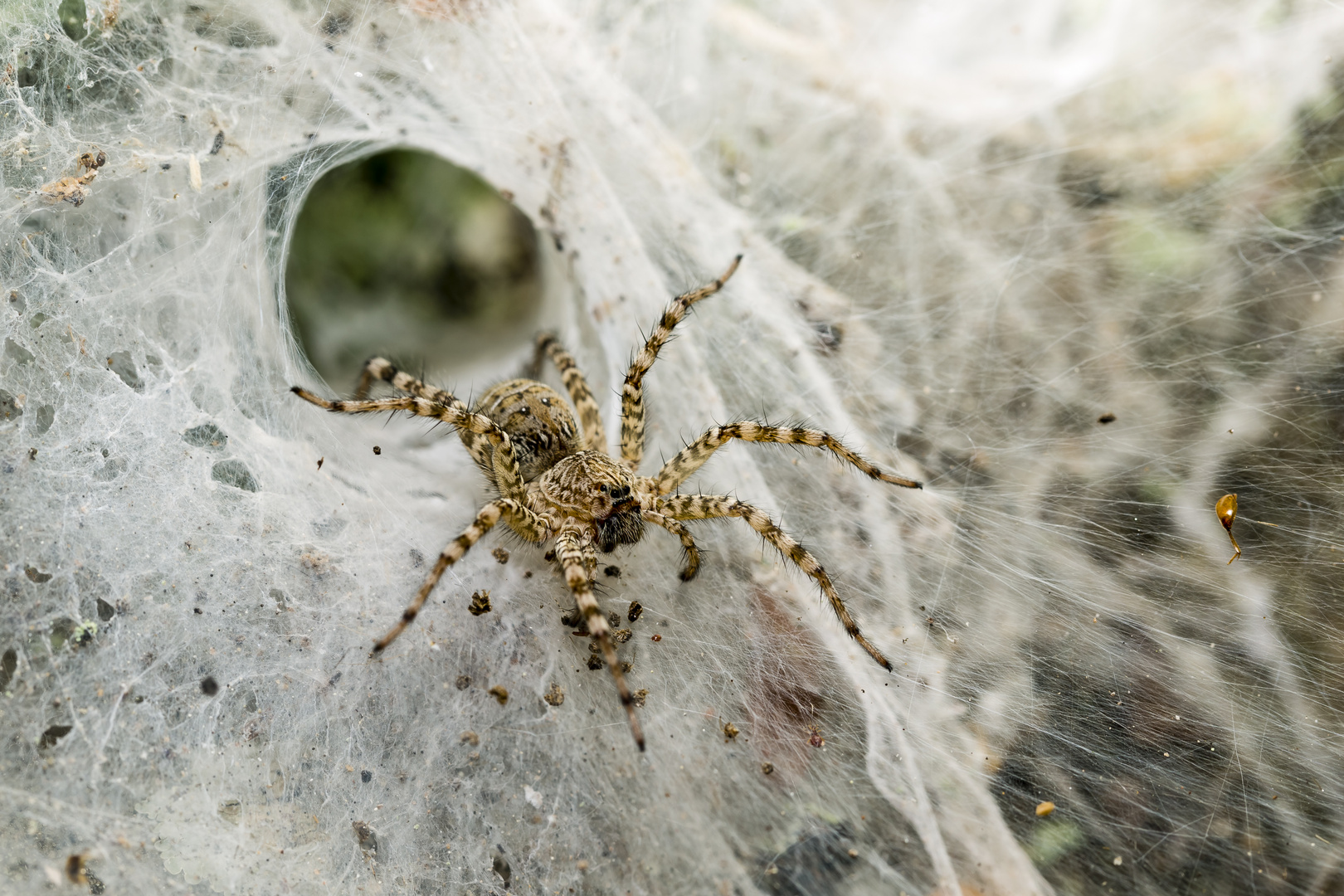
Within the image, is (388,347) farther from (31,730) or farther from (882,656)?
(882,656)

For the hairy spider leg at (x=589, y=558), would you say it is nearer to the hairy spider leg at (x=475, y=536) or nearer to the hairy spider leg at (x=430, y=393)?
the hairy spider leg at (x=475, y=536)

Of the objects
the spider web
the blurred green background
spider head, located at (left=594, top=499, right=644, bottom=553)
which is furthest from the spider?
the blurred green background

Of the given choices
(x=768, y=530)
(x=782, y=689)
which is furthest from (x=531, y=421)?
(x=782, y=689)

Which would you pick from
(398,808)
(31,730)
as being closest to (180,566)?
(31,730)

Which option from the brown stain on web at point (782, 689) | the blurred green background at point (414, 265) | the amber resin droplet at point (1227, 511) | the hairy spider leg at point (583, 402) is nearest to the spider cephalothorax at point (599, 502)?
the hairy spider leg at point (583, 402)

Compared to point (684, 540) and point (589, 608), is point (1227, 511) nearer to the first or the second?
point (684, 540)

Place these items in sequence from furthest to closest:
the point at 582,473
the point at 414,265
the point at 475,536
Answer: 1. the point at 414,265
2. the point at 582,473
3. the point at 475,536
